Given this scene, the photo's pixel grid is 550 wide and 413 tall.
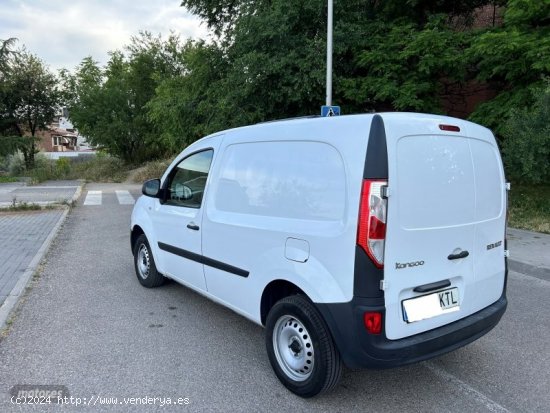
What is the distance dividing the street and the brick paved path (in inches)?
30.4

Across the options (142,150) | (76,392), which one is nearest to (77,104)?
(142,150)

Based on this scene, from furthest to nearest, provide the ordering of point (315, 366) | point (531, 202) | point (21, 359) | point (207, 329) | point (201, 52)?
1. point (201, 52)
2. point (531, 202)
3. point (207, 329)
4. point (21, 359)
5. point (315, 366)

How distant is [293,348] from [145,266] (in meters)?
2.92

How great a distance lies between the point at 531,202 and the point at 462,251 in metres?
9.06

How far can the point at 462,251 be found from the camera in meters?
2.91

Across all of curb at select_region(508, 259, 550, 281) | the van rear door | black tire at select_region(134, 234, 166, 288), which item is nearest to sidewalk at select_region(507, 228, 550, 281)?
curb at select_region(508, 259, 550, 281)

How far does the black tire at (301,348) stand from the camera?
275 cm

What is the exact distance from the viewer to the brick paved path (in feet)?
19.0

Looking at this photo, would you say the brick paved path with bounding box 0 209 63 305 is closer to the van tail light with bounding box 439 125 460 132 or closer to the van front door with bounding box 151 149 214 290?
the van front door with bounding box 151 149 214 290

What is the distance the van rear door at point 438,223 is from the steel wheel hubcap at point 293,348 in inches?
24.1

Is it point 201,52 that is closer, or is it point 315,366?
point 315,366

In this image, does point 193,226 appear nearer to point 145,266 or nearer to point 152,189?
point 152,189

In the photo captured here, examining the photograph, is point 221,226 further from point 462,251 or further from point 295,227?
point 462,251

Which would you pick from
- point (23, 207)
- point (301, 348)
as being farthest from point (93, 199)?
point (301, 348)
